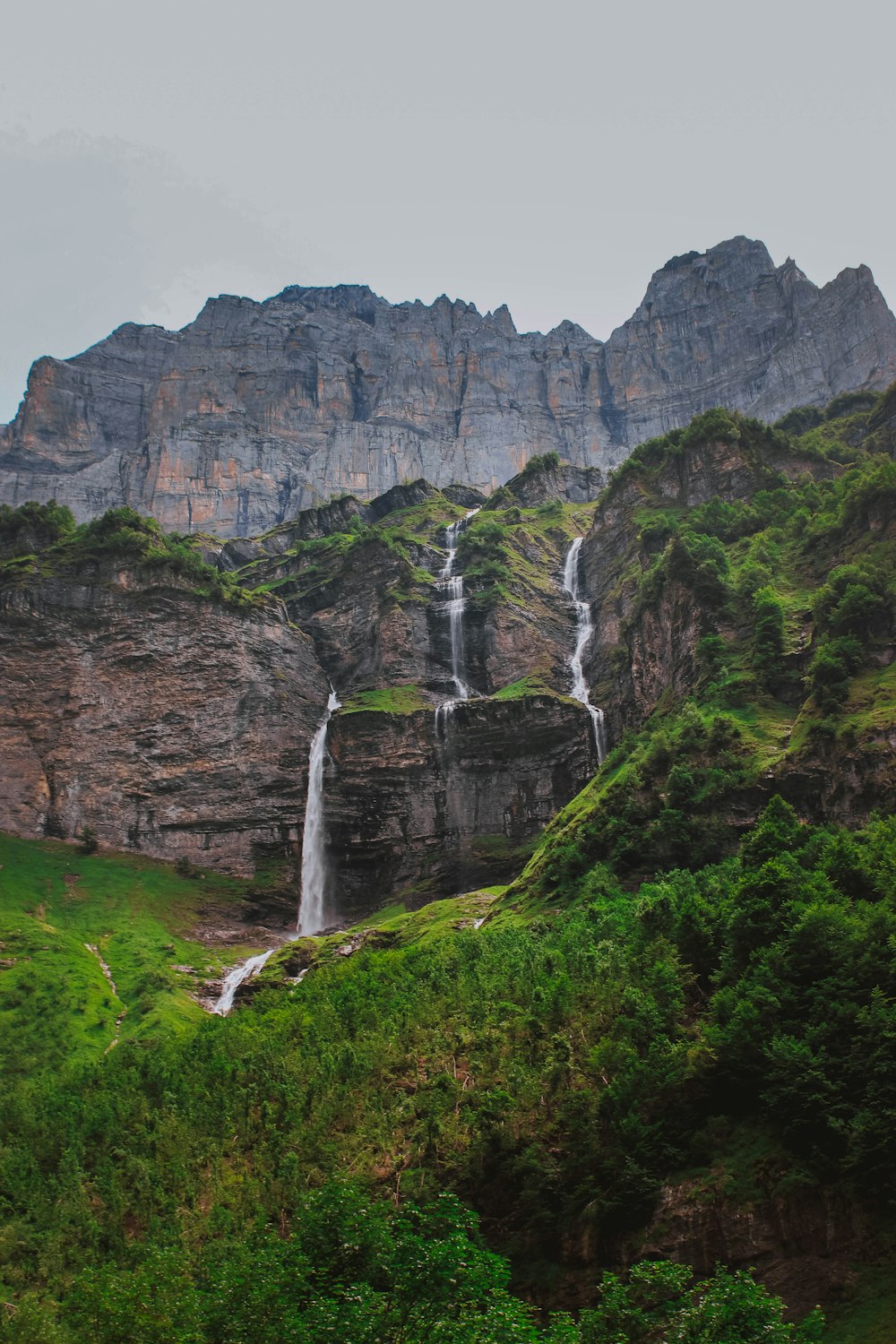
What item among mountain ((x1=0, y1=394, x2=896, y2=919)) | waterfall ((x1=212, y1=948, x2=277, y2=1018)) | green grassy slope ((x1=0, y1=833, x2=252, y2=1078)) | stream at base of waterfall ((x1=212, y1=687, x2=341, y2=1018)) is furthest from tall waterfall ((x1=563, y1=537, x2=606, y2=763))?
green grassy slope ((x1=0, y1=833, x2=252, y2=1078))

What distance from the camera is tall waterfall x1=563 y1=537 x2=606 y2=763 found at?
7375 centimetres

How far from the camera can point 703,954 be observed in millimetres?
29812

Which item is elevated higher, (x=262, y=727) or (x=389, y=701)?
(x=389, y=701)

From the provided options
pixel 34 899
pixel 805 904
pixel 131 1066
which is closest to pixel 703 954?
pixel 805 904

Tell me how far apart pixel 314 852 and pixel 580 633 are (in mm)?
32782

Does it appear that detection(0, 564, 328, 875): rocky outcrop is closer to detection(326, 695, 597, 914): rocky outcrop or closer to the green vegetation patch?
the green vegetation patch

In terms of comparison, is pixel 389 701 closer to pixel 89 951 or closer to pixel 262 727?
pixel 262 727

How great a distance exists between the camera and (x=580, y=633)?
302 ft

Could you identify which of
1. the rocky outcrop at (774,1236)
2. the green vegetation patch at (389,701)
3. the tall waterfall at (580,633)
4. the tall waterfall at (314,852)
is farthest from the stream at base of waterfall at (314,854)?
the rocky outcrop at (774,1236)

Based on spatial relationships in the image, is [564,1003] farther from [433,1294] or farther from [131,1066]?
[131,1066]

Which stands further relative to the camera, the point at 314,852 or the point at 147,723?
Answer: the point at 147,723

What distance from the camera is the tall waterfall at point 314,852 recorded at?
72.6 meters

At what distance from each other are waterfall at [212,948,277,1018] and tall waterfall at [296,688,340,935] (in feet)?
22.6

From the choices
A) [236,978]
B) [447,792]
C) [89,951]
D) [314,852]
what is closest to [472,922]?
[236,978]
